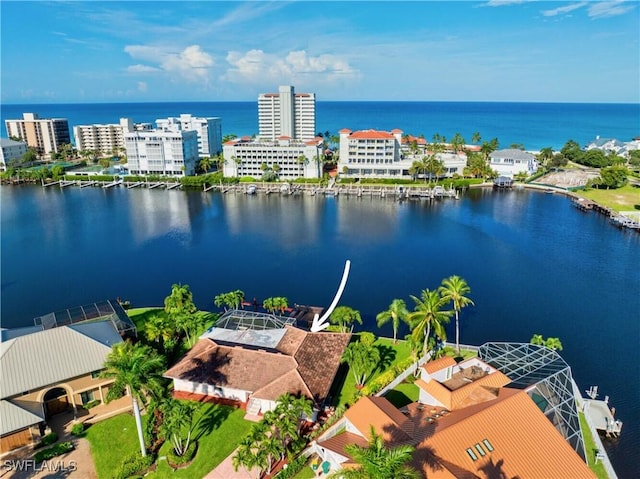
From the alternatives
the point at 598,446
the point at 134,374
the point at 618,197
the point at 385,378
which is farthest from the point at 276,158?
the point at 598,446

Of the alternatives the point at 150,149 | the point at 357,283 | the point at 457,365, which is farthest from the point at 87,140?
the point at 457,365

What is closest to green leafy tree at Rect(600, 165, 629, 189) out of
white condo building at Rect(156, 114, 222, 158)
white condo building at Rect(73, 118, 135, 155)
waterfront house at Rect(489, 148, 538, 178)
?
waterfront house at Rect(489, 148, 538, 178)

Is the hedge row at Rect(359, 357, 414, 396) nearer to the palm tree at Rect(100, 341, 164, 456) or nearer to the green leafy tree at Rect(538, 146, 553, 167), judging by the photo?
the palm tree at Rect(100, 341, 164, 456)

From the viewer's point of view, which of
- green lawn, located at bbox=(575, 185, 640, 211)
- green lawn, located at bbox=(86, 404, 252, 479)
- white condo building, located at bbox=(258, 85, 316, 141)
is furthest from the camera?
white condo building, located at bbox=(258, 85, 316, 141)

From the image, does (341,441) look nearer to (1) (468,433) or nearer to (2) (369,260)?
(1) (468,433)

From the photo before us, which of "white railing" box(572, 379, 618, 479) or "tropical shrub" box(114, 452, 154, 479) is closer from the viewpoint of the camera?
"tropical shrub" box(114, 452, 154, 479)

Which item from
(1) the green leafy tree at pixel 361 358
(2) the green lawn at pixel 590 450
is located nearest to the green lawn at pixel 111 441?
(1) the green leafy tree at pixel 361 358
